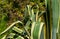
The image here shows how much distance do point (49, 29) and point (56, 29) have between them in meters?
0.05

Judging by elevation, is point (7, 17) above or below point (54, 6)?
below

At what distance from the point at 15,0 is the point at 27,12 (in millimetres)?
2359

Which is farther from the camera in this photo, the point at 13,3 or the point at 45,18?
the point at 13,3

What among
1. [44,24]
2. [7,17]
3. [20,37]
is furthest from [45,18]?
[7,17]

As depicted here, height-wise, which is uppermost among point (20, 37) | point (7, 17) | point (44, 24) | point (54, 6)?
point (54, 6)

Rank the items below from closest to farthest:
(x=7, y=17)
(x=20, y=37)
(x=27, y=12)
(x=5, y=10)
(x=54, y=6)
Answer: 1. (x=54, y=6)
2. (x=20, y=37)
3. (x=27, y=12)
4. (x=7, y=17)
5. (x=5, y=10)

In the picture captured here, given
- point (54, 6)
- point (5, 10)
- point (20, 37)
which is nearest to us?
point (54, 6)

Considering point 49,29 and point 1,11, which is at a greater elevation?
point 49,29

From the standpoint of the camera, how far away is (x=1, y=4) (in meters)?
4.20

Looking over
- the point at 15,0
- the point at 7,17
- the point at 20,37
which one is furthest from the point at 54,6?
the point at 15,0

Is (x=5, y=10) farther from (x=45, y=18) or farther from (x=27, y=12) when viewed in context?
(x=45, y=18)

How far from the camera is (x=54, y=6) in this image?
1.45 metres

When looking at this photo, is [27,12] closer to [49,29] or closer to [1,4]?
[49,29]

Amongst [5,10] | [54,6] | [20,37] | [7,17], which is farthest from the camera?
[5,10]
